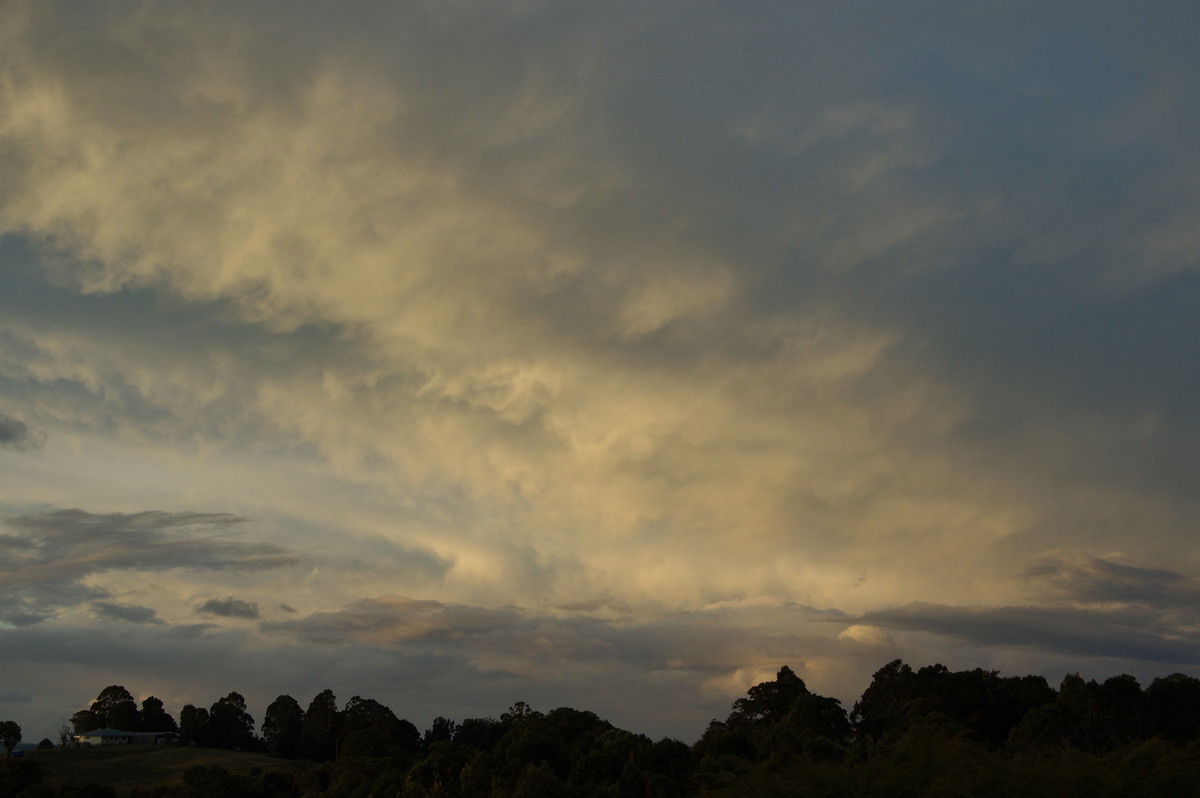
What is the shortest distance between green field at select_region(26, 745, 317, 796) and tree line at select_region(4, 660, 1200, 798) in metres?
17.3

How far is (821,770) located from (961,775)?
4.63 metres

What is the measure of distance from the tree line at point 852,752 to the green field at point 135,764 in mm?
17317

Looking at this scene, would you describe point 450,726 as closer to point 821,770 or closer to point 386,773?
point 386,773

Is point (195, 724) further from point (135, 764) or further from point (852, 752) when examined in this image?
point (852, 752)


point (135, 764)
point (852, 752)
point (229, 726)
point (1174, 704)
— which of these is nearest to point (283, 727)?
point (229, 726)

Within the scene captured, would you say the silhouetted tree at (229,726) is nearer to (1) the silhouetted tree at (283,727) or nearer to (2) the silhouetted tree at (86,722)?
(1) the silhouetted tree at (283,727)

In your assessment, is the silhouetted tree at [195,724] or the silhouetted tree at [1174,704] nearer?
the silhouetted tree at [1174,704]

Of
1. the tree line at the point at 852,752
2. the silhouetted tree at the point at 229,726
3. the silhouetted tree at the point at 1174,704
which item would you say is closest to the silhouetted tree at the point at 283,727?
the silhouetted tree at the point at 229,726

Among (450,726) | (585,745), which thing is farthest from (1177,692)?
(450,726)

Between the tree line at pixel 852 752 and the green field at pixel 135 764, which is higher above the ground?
the tree line at pixel 852 752

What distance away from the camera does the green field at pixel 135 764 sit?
117m

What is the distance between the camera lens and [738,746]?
7412 cm

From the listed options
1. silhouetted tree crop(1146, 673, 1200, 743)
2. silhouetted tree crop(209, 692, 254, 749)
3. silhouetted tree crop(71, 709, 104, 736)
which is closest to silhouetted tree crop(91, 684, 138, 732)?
silhouetted tree crop(71, 709, 104, 736)

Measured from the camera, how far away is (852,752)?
31.4m
